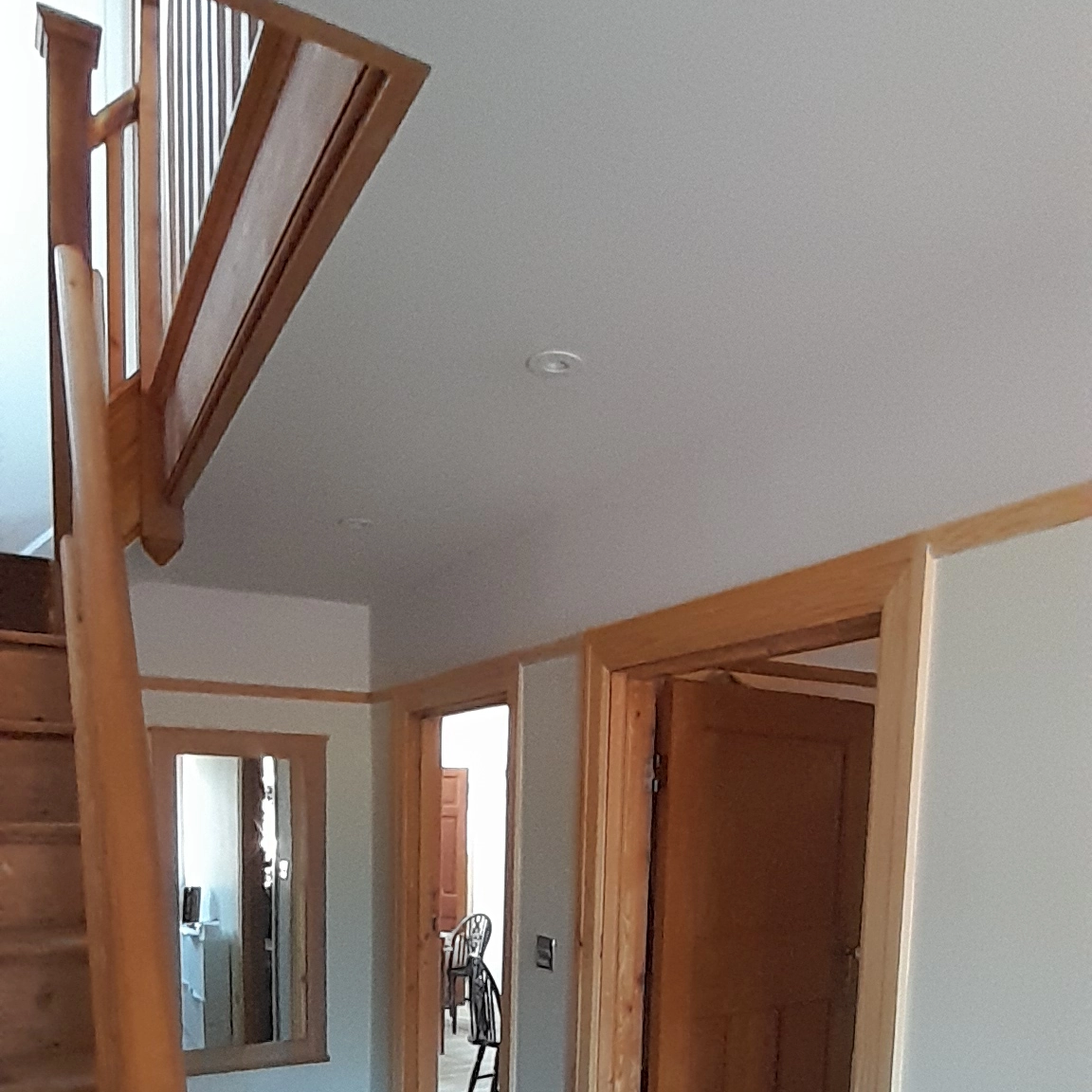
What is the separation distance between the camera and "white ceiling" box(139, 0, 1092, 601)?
3.48 feet

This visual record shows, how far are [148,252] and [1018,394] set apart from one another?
2118mm

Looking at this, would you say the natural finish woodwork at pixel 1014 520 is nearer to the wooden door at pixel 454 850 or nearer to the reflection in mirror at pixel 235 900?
the reflection in mirror at pixel 235 900

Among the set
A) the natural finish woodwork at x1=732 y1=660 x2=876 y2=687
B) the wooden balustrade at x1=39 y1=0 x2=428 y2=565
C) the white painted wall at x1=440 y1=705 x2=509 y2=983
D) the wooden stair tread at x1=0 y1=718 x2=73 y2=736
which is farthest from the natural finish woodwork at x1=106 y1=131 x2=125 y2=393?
the white painted wall at x1=440 y1=705 x2=509 y2=983

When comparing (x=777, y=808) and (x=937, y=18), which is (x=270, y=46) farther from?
(x=777, y=808)

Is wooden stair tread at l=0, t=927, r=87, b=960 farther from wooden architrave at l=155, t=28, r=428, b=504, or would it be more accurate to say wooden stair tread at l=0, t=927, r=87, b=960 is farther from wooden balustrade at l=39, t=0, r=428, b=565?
wooden architrave at l=155, t=28, r=428, b=504

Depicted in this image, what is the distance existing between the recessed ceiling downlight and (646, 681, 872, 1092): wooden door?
113cm

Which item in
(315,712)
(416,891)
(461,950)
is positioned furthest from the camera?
(461,950)

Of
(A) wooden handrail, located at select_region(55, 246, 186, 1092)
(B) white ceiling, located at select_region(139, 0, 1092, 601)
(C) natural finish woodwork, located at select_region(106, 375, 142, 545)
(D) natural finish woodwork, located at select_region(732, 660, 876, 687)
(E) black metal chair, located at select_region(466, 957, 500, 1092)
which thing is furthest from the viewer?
(E) black metal chair, located at select_region(466, 957, 500, 1092)

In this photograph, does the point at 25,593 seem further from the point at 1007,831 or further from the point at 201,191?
the point at 1007,831

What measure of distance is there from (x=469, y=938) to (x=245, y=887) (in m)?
2.38

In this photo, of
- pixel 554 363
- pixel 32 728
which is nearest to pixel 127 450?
pixel 32 728

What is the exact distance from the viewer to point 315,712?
430 cm

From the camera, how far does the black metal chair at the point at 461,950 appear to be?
5.88 meters

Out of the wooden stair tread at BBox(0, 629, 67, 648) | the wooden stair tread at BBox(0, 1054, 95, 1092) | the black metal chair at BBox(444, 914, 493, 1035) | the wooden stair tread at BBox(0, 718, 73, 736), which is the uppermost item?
the wooden stair tread at BBox(0, 629, 67, 648)
